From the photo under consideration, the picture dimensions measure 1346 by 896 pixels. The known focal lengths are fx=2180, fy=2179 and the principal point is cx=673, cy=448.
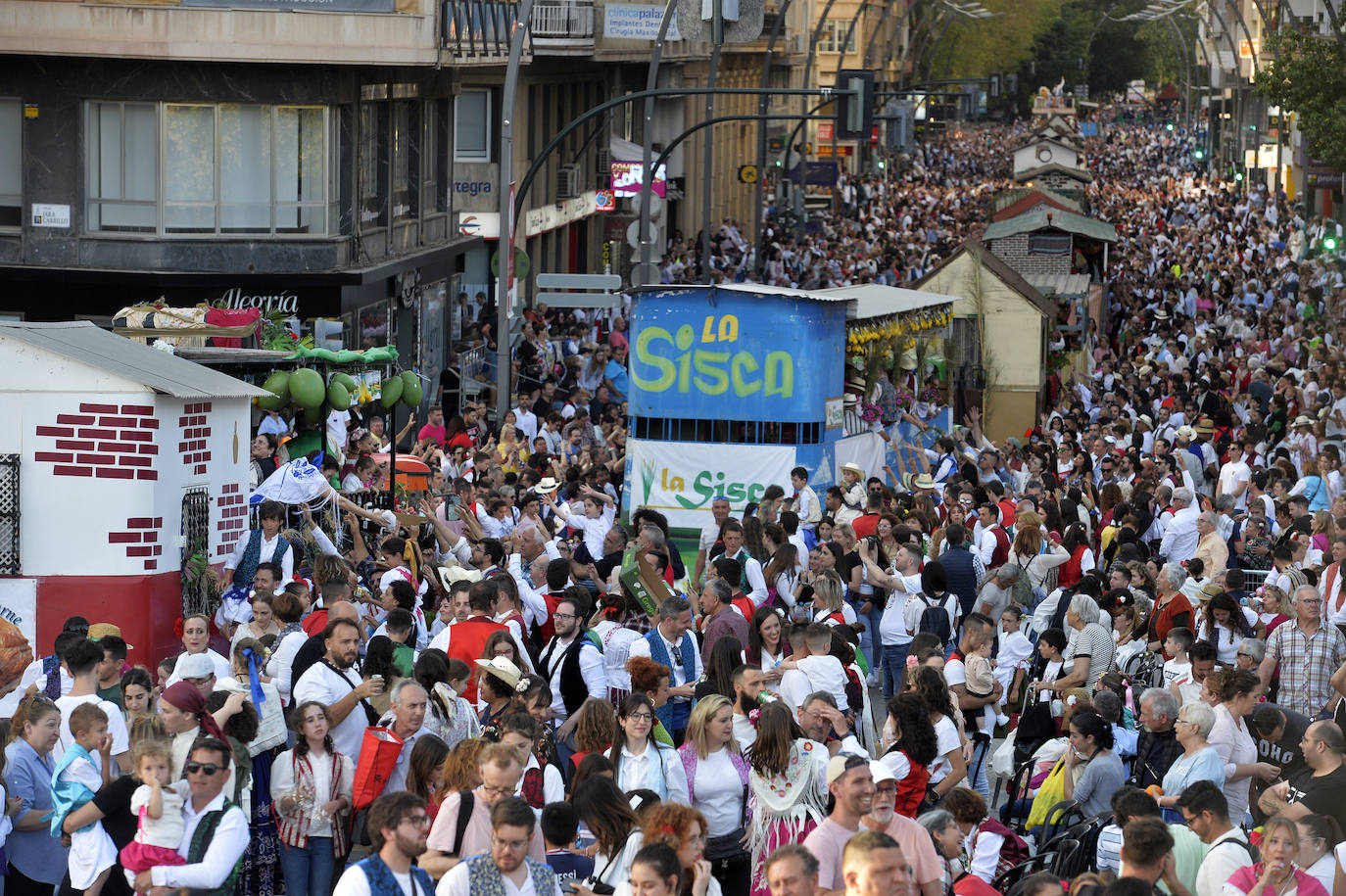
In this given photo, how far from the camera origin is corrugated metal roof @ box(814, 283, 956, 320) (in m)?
21.3

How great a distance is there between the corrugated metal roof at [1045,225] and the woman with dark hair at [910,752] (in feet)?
98.1

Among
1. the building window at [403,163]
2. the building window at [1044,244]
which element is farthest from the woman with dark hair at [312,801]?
the building window at [1044,244]

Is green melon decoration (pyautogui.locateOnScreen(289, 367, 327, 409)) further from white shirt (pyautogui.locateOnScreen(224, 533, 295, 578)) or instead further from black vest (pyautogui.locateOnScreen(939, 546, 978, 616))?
black vest (pyautogui.locateOnScreen(939, 546, 978, 616))

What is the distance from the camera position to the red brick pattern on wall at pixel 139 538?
12531 mm

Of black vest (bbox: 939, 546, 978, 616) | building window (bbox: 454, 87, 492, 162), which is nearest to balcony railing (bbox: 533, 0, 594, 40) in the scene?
building window (bbox: 454, 87, 492, 162)

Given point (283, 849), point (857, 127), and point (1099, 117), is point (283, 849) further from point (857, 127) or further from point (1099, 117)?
point (1099, 117)

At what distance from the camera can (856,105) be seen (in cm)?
2689

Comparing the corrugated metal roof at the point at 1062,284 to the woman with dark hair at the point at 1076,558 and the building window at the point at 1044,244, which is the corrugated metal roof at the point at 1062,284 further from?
the woman with dark hair at the point at 1076,558

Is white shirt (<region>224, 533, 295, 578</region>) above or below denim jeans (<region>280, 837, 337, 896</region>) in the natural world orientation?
above

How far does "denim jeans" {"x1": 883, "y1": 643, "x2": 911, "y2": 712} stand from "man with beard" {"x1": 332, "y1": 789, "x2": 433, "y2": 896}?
691cm

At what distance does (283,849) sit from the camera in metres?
9.33

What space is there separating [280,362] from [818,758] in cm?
862

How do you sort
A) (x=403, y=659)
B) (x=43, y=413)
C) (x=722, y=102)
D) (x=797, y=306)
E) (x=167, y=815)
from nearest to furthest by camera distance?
(x=167, y=815)
(x=403, y=659)
(x=43, y=413)
(x=797, y=306)
(x=722, y=102)

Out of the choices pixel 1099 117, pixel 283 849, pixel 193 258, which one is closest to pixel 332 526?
pixel 283 849
